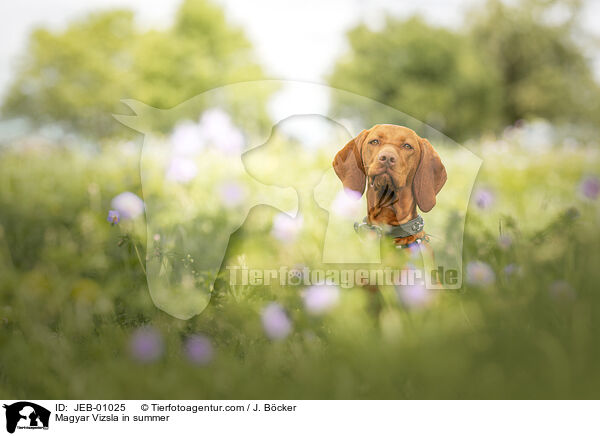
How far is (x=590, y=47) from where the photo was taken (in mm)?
18766

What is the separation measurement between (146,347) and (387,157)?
0.91m

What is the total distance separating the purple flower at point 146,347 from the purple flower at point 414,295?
744 millimetres

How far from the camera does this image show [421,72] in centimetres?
1388

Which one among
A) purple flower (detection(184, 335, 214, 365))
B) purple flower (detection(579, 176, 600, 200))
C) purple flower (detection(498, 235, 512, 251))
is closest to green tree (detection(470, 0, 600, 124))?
purple flower (detection(579, 176, 600, 200))

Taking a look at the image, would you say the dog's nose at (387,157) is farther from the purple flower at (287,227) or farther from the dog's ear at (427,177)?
the purple flower at (287,227)

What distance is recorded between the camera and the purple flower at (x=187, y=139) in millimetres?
1963

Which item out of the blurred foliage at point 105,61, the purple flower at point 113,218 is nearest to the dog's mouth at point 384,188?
the purple flower at point 113,218

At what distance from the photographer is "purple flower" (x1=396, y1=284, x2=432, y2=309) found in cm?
153

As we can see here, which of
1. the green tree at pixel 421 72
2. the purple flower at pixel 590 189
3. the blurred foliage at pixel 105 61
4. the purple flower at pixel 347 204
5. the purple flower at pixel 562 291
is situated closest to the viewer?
the purple flower at pixel 562 291

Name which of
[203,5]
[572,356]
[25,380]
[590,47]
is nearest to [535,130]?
[572,356]

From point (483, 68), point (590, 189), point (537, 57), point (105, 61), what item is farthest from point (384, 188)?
point (105, 61)

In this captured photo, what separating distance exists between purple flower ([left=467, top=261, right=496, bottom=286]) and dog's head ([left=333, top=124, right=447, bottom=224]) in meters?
0.26

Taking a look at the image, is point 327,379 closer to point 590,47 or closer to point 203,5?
Answer: point 203,5
